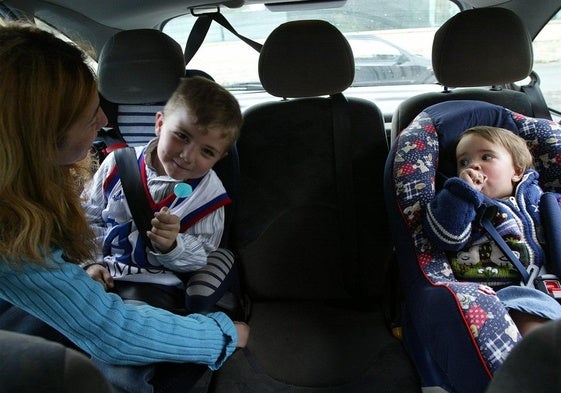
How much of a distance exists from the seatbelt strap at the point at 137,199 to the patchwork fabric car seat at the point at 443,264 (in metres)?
0.87

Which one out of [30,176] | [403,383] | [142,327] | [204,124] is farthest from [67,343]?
[403,383]

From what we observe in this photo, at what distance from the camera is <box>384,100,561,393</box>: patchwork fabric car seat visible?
130 centimetres

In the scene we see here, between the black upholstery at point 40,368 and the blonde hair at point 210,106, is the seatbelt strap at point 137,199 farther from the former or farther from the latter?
the black upholstery at point 40,368

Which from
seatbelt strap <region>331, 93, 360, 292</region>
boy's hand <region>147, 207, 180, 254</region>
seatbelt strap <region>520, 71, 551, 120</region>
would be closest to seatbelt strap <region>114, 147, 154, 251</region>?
boy's hand <region>147, 207, 180, 254</region>

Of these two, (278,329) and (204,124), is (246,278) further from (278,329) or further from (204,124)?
(204,124)

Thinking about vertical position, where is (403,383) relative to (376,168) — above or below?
below

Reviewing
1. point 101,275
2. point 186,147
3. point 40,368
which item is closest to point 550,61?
point 186,147

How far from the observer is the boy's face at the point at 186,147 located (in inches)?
62.4

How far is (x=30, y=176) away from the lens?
0.95 meters

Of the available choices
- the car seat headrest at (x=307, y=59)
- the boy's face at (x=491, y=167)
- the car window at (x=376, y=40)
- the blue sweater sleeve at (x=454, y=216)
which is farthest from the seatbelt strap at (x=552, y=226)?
the car window at (x=376, y=40)

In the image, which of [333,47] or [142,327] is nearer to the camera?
[142,327]

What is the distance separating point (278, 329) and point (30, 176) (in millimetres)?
1465

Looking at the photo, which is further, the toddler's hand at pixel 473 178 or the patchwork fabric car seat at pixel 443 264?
the toddler's hand at pixel 473 178

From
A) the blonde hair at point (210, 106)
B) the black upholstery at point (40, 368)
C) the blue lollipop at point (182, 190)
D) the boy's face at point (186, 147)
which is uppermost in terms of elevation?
the black upholstery at point (40, 368)
